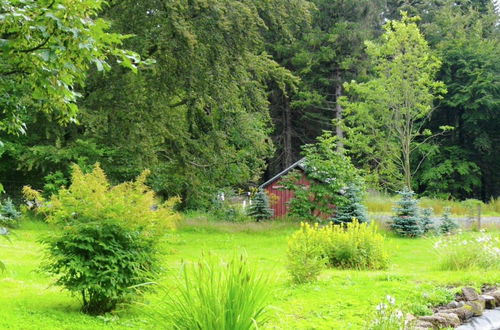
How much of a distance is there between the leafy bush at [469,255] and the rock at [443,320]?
3.40 metres

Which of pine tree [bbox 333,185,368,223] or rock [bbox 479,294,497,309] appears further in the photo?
pine tree [bbox 333,185,368,223]

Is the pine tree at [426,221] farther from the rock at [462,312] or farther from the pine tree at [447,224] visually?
the rock at [462,312]

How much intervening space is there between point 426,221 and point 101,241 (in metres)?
13.6

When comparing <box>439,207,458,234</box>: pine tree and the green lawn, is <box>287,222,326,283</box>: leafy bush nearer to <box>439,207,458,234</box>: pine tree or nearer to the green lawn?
the green lawn

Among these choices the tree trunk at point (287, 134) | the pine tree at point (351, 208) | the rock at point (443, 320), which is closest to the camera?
the rock at point (443, 320)

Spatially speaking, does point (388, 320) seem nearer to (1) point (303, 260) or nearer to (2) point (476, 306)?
(2) point (476, 306)

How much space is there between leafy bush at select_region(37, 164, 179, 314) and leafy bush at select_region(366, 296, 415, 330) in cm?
228

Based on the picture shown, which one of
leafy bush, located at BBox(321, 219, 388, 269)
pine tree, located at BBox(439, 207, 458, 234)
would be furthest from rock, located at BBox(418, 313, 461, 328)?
pine tree, located at BBox(439, 207, 458, 234)

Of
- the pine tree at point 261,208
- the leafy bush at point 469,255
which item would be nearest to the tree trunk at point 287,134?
the pine tree at point 261,208

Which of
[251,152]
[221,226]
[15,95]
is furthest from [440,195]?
[15,95]

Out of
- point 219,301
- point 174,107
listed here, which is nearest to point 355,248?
point 219,301

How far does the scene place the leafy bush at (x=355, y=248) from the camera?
9.48 m

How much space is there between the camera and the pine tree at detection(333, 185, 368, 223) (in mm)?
16391

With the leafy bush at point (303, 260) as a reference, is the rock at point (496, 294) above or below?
below
